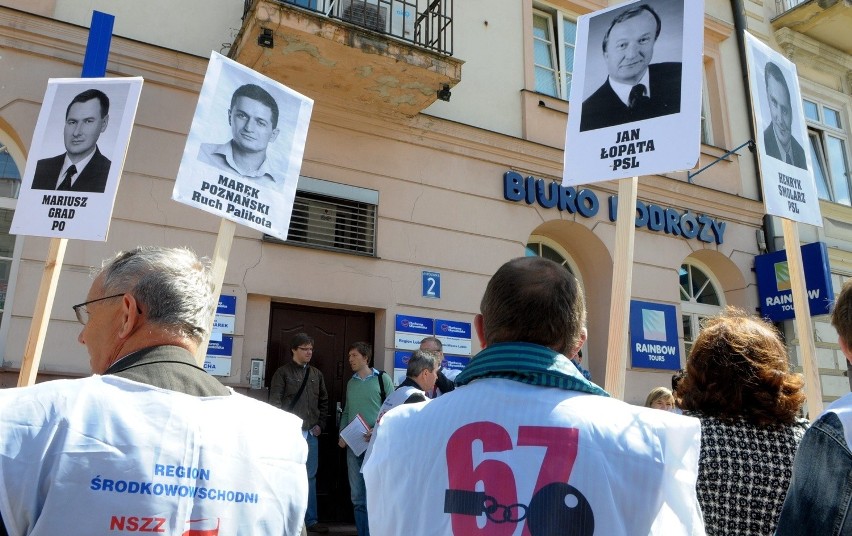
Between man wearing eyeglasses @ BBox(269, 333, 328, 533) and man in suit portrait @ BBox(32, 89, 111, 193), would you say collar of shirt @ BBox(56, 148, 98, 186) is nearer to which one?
man in suit portrait @ BBox(32, 89, 111, 193)

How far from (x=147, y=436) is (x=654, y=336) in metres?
9.11

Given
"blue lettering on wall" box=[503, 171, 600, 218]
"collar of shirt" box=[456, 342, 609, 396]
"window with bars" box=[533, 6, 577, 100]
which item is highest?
"window with bars" box=[533, 6, 577, 100]

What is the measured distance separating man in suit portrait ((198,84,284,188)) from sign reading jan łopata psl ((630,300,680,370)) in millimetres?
6230

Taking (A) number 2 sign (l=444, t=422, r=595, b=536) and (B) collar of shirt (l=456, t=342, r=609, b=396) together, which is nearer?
(A) number 2 sign (l=444, t=422, r=595, b=536)

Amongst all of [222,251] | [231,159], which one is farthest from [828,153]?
[222,251]

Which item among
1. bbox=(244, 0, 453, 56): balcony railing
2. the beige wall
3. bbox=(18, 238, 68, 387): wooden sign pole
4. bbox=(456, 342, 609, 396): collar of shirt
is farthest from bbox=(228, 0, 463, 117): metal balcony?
bbox=(456, 342, 609, 396): collar of shirt

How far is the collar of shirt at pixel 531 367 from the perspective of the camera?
1.66m

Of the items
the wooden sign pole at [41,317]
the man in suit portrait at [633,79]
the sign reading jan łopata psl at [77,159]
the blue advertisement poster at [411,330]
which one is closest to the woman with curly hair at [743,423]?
the man in suit portrait at [633,79]

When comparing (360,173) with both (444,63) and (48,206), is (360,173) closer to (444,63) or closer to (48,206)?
(444,63)

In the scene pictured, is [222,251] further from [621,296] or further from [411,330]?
[411,330]

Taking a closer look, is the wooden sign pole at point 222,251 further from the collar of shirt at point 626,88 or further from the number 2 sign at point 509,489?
the number 2 sign at point 509,489

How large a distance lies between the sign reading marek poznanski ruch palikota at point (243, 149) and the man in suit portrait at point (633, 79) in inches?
79.7

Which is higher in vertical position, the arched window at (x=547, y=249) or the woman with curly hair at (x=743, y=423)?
the arched window at (x=547, y=249)

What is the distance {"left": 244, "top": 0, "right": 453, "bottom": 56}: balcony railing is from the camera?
807cm
